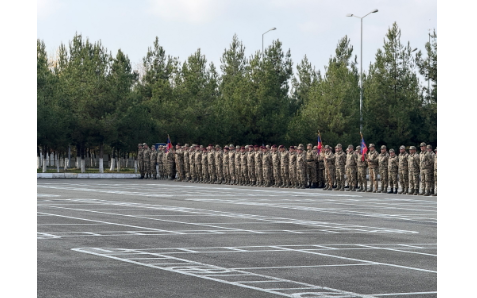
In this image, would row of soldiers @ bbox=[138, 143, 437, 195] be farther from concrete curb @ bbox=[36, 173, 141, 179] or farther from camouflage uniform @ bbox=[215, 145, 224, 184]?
concrete curb @ bbox=[36, 173, 141, 179]

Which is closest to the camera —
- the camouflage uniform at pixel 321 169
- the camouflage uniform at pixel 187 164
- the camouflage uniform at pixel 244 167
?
the camouflage uniform at pixel 321 169

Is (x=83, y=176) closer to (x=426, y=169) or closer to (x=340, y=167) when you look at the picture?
(x=340, y=167)

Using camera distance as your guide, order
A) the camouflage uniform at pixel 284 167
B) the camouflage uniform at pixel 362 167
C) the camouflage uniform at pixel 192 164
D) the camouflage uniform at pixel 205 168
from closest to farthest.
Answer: the camouflage uniform at pixel 362 167 → the camouflage uniform at pixel 284 167 → the camouflage uniform at pixel 205 168 → the camouflage uniform at pixel 192 164

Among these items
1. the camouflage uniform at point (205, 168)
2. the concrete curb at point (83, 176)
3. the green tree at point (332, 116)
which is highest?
the green tree at point (332, 116)

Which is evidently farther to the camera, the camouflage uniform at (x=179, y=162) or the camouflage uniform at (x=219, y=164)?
the camouflage uniform at (x=179, y=162)

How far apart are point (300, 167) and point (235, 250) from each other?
22.9 meters

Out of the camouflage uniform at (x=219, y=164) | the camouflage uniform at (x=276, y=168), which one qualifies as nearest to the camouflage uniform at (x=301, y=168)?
the camouflage uniform at (x=276, y=168)

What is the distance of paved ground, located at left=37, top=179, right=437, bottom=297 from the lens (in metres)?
9.31

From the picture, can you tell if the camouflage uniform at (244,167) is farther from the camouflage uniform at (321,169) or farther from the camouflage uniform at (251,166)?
the camouflage uniform at (321,169)

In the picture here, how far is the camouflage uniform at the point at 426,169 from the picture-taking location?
29312 mm

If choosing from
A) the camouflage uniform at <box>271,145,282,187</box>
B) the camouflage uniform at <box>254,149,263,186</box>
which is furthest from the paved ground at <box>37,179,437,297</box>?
the camouflage uniform at <box>254,149,263,186</box>

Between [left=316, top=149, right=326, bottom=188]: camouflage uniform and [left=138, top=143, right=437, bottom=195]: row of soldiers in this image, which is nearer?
[left=138, top=143, right=437, bottom=195]: row of soldiers

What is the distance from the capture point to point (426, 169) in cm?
2930
